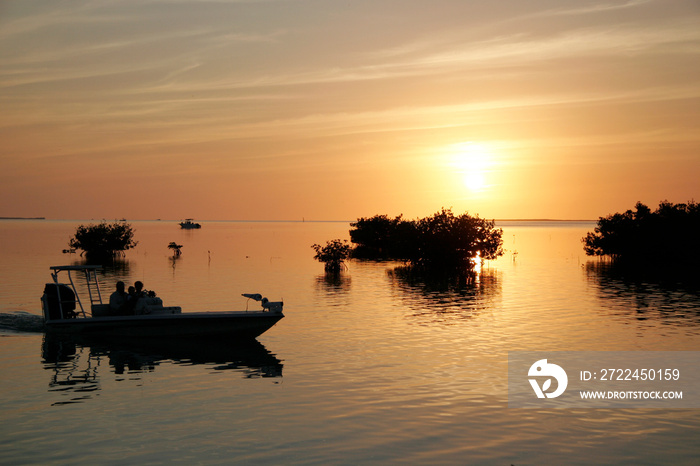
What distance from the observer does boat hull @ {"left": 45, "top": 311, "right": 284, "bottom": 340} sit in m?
26.2

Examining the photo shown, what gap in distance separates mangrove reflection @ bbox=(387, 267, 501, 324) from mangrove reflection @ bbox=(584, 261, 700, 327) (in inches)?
312

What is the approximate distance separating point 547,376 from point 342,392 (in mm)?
6783

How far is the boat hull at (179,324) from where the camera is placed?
2616 centimetres

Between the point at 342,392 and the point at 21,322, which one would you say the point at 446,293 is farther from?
the point at 342,392

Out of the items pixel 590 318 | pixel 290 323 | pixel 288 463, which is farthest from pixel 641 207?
pixel 288 463

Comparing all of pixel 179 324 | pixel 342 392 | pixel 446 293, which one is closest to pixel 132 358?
pixel 179 324

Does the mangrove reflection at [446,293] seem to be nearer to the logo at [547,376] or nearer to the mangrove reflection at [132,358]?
the logo at [547,376]

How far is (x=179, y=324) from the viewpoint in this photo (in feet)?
86.2

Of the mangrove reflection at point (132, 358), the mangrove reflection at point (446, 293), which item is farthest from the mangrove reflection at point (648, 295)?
the mangrove reflection at point (132, 358)

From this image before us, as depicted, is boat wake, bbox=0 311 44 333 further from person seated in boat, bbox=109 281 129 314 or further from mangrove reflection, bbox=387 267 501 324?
mangrove reflection, bbox=387 267 501 324

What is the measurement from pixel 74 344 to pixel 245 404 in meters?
13.2

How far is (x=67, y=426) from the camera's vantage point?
15.2 meters

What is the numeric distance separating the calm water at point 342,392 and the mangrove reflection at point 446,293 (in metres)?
0.40

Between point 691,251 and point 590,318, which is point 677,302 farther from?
point 691,251
